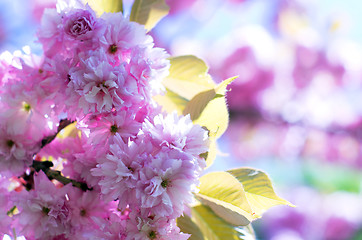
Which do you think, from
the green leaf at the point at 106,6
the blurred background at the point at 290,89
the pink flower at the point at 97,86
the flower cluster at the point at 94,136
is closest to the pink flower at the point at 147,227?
the flower cluster at the point at 94,136

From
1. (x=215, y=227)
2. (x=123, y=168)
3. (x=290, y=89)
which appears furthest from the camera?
(x=290, y=89)

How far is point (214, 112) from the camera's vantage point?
396mm

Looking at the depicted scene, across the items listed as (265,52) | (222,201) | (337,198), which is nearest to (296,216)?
(337,198)

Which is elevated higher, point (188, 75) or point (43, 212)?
point (188, 75)

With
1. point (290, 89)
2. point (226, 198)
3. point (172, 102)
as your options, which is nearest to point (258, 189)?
point (226, 198)

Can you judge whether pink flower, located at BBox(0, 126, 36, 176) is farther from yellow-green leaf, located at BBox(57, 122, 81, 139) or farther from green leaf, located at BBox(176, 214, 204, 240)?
green leaf, located at BBox(176, 214, 204, 240)

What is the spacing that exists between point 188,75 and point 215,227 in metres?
0.18

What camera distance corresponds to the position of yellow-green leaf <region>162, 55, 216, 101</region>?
18.4 inches

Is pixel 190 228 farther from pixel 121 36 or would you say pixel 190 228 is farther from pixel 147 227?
pixel 121 36

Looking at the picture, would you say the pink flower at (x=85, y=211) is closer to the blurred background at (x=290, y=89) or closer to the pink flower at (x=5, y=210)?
the pink flower at (x=5, y=210)

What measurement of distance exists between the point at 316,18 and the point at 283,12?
26 centimetres

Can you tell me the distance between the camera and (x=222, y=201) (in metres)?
0.40

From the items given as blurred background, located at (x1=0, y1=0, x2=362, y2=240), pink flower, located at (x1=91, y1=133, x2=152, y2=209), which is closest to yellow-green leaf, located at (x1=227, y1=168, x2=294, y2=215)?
pink flower, located at (x1=91, y1=133, x2=152, y2=209)

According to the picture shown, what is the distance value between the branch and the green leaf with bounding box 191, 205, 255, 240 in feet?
0.43
